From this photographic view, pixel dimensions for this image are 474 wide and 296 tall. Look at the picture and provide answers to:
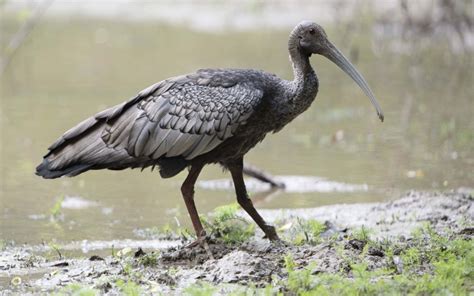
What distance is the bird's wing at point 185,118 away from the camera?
7.54m

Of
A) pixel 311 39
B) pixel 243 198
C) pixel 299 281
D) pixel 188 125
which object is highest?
pixel 311 39

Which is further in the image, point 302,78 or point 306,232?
point 306,232

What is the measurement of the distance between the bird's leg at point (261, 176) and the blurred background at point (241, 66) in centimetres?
14

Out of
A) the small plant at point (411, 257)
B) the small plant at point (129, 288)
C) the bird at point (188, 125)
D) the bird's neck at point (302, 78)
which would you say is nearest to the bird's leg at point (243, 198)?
the bird at point (188, 125)

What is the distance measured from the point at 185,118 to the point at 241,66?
507 inches

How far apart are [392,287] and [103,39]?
22.5m

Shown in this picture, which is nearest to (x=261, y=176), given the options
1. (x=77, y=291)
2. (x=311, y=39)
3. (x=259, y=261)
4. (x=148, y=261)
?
(x=311, y=39)

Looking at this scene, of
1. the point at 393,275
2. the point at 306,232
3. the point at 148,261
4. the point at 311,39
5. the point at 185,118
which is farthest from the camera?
the point at 306,232

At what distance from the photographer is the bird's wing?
24.7 ft

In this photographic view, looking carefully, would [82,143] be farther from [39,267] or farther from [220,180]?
[220,180]

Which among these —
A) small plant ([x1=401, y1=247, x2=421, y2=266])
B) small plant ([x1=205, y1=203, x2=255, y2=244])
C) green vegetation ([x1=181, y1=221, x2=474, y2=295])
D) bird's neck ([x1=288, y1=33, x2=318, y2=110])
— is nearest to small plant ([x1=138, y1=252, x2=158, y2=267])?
small plant ([x1=205, y1=203, x2=255, y2=244])

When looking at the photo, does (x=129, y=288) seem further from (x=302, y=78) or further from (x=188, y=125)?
(x=302, y=78)

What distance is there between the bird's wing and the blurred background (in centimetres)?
154

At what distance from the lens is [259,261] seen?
6.66 metres
